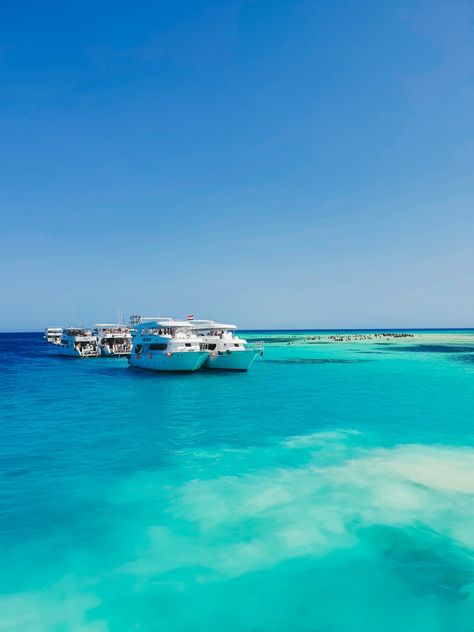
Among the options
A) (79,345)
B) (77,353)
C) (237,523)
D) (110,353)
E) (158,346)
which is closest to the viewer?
(237,523)

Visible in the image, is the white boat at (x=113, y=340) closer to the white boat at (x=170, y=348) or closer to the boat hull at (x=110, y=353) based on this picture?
the boat hull at (x=110, y=353)

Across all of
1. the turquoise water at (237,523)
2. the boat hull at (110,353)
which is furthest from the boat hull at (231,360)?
the boat hull at (110,353)

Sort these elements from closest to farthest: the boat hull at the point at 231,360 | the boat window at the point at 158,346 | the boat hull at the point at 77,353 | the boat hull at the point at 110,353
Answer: the boat window at the point at 158,346 → the boat hull at the point at 231,360 → the boat hull at the point at 110,353 → the boat hull at the point at 77,353

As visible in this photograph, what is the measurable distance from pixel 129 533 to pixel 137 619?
132 inches

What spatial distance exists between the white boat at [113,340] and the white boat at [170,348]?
1075 inches

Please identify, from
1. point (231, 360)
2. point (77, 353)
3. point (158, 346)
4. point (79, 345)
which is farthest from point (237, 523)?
point (79, 345)

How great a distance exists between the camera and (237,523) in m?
12.6

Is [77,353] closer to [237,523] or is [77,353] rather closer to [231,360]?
[231,360]

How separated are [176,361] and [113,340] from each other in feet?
129

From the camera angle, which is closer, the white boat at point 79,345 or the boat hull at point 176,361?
the boat hull at point 176,361

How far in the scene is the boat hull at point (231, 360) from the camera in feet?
162

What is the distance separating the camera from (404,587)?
31.4ft

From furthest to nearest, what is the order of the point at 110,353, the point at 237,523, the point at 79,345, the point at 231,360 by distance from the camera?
the point at 79,345 < the point at 110,353 < the point at 231,360 < the point at 237,523

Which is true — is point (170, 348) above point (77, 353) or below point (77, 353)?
above
